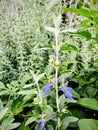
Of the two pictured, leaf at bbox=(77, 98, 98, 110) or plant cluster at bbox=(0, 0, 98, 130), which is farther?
leaf at bbox=(77, 98, 98, 110)

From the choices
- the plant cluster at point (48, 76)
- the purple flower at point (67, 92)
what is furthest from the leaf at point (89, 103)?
the purple flower at point (67, 92)

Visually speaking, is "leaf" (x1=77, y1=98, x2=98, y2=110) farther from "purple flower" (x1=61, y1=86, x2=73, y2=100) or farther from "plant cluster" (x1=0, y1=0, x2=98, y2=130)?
"purple flower" (x1=61, y1=86, x2=73, y2=100)

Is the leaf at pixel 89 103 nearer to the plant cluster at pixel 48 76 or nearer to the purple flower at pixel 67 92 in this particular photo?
the plant cluster at pixel 48 76

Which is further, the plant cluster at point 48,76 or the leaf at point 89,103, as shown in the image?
the leaf at point 89,103

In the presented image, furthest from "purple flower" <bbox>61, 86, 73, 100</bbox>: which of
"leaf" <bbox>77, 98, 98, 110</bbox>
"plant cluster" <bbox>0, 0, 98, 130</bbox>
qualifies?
"leaf" <bbox>77, 98, 98, 110</bbox>

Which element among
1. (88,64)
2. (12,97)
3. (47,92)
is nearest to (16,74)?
(88,64)

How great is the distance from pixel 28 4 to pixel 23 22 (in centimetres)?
15

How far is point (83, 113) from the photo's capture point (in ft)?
4.12

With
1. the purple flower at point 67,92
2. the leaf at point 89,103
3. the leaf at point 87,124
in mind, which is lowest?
the leaf at point 87,124

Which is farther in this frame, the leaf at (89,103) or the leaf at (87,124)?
the leaf at (89,103)

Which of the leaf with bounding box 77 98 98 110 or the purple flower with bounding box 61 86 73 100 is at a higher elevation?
the purple flower with bounding box 61 86 73 100

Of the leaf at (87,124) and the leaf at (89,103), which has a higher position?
the leaf at (89,103)

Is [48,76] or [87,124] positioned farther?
[48,76]

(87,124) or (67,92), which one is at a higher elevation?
A: (67,92)
